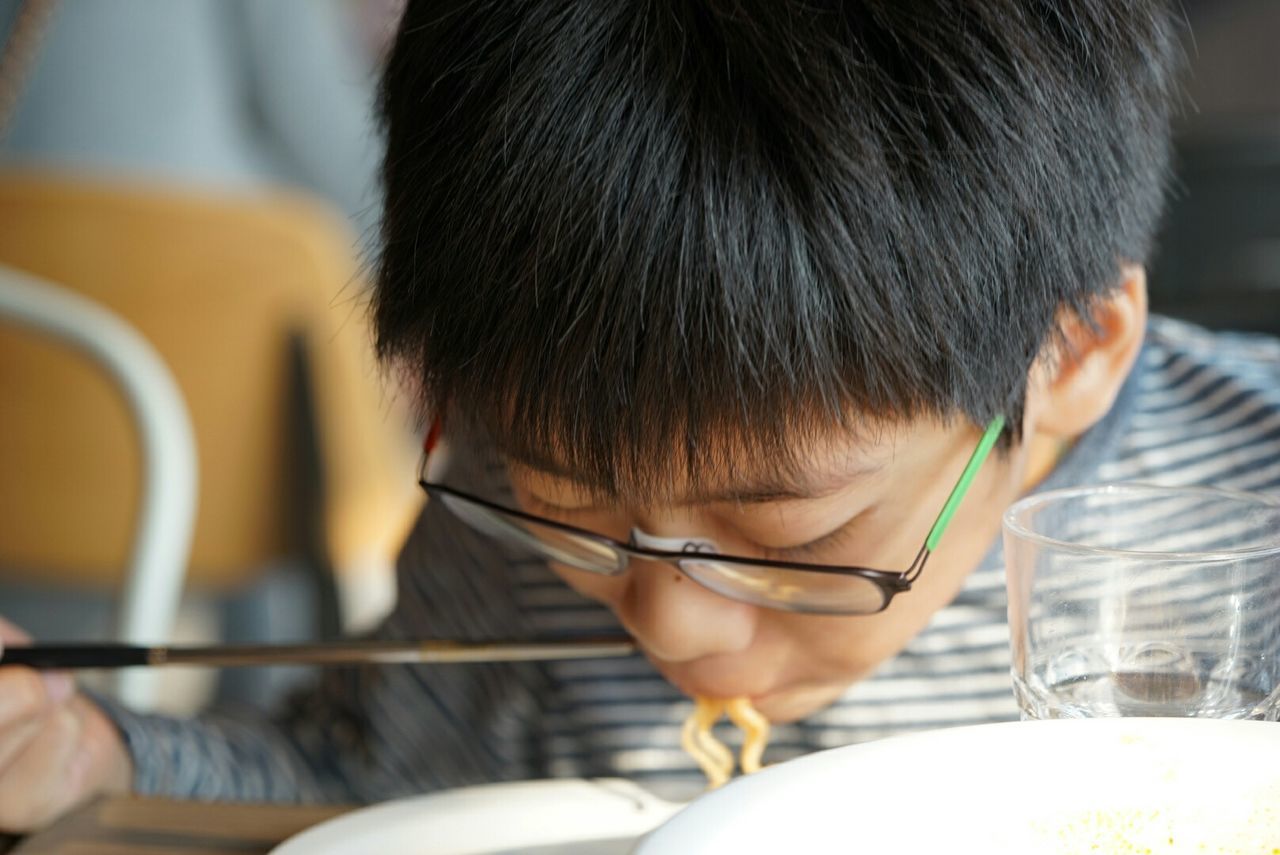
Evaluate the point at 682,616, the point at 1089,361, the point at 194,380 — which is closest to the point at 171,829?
the point at 682,616

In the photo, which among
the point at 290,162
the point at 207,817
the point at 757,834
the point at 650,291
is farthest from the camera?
the point at 290,162

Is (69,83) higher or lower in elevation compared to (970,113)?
higher

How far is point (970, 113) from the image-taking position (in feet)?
1.69

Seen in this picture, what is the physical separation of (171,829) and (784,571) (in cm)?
29

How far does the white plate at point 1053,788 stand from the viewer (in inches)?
17.1

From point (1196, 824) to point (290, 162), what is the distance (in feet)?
6.68

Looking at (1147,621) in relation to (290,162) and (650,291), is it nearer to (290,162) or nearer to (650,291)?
(650,291)

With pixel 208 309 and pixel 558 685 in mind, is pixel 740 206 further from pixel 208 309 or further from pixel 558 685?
pixel 208 309

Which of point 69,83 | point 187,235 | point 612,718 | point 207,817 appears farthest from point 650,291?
point 69,83

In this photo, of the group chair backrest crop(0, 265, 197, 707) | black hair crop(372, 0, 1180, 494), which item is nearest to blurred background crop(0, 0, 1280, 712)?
chair backrest crop(0, 265, 197, 707)

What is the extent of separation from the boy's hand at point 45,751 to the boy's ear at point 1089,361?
49cm

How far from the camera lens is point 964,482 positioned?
0.61 metres

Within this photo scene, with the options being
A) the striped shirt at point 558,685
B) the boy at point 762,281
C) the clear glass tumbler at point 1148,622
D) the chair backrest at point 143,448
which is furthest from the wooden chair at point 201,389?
the clear glass tumbler at point 1148,622

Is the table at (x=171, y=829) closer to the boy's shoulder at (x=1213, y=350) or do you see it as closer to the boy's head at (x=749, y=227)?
the boy's head at (x=749, y=227)
